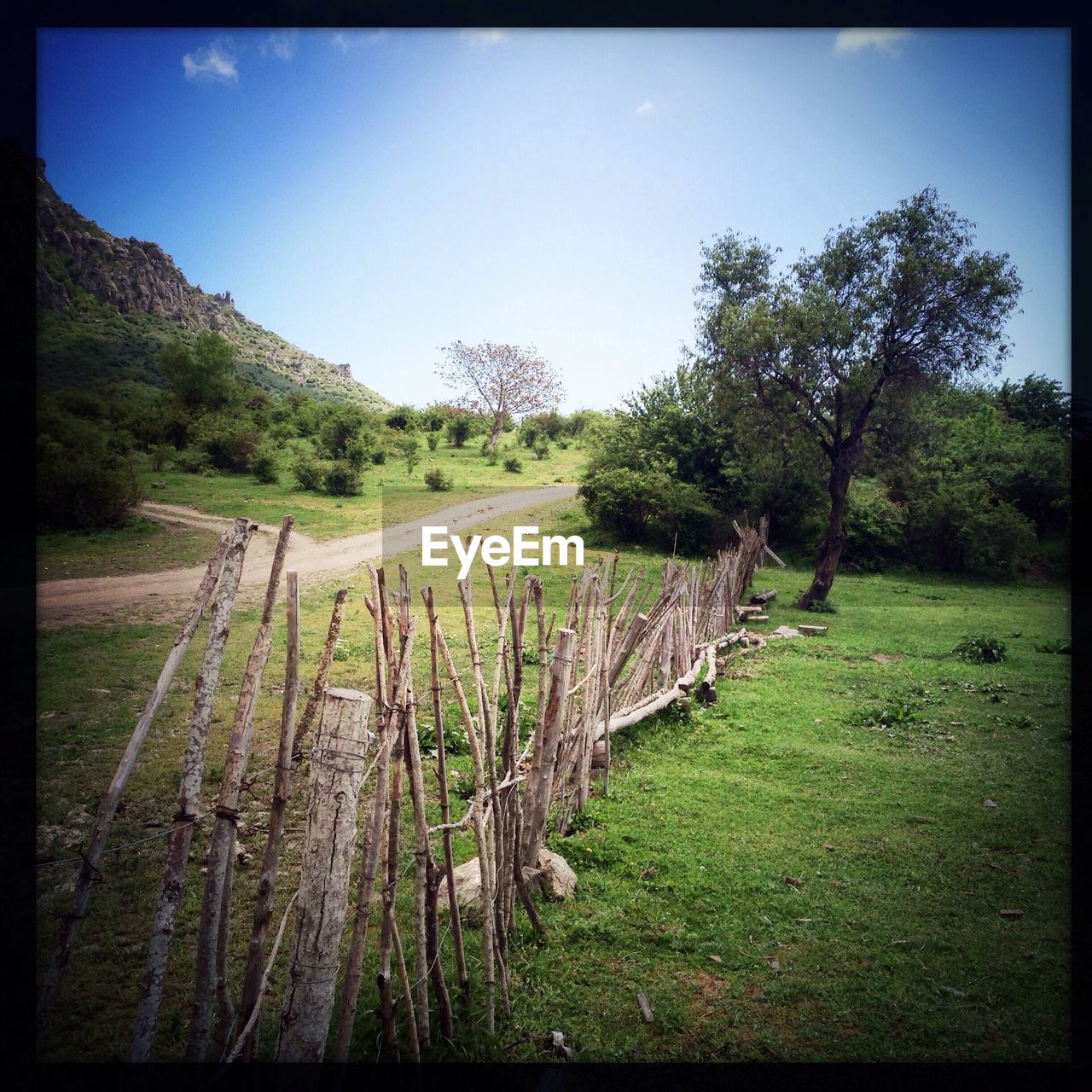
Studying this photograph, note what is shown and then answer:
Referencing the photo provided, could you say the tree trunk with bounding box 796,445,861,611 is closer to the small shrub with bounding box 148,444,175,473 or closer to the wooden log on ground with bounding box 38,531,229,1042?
the wooden log on ground with bounding box 38,531,229,1042

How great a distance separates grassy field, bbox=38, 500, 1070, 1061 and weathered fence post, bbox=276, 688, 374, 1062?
39 cm

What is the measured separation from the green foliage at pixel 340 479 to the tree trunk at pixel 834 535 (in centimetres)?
1050

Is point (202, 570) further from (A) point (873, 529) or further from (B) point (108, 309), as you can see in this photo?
(B) point (108, 309)

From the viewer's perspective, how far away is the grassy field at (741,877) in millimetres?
2303

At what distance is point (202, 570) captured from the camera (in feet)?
30.1

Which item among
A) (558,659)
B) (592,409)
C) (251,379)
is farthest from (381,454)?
(558,659)

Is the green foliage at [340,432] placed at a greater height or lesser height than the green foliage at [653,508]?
greater

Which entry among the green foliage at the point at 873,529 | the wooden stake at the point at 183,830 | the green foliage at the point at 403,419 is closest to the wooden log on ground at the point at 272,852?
the wooden stake at the point at 183,830

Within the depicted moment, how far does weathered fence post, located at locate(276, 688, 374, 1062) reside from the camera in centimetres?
172

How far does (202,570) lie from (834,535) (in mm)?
9753

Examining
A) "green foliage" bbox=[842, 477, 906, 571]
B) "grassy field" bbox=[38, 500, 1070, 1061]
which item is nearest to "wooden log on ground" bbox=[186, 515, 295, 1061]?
"grassy field" bbox=[38, 500, 1070, 1061]

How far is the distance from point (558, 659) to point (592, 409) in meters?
22.7

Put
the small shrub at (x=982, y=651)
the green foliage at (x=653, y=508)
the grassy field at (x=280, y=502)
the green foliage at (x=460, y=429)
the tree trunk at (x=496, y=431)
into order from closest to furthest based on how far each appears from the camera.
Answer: the small shrub at (x=982, y=651)
the grassy field at (x=280, y=502)
the green foliage at (x=653, y=508)
the tree trunk at (x=496, y=431)
the green foliage at (x=460, y=429)

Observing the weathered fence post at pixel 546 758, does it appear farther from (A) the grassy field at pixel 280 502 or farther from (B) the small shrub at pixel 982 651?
(A) the grassy field at pixel 280 502
